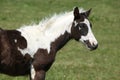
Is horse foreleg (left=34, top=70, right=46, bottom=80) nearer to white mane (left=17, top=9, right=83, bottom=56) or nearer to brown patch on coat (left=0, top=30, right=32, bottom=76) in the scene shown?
brown patch on coat (left=0, top=30, right=32, bottom=76)

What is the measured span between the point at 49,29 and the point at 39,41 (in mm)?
436

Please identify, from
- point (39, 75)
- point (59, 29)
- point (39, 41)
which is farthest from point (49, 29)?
point (39, 75)

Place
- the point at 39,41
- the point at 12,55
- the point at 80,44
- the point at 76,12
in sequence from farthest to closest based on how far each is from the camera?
the point at 80,44 → the point at 76,12 → the point at 39,41 → the point at 12,55

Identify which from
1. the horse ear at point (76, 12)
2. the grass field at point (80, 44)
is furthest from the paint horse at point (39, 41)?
the grass field at point (80, 44)

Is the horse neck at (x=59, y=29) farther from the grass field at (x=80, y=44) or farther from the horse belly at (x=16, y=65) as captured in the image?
the grass field at (x=80, y=44)

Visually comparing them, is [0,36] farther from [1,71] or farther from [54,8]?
[54,8]

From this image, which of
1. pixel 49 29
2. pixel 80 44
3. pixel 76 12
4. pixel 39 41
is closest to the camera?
pixel 39 41

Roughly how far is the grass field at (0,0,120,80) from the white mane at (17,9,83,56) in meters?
2.24

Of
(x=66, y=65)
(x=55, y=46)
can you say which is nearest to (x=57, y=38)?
(x=55, y=46)

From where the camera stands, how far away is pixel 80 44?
19.0m

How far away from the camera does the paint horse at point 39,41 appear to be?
32.6 feet

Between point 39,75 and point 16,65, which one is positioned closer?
point 16,65

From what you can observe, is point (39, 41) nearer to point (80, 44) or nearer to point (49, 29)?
point (49, 29)

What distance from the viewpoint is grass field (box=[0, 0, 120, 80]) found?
14.4 meters
